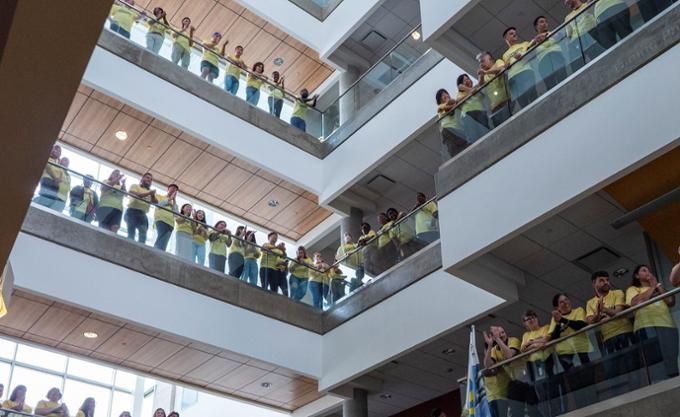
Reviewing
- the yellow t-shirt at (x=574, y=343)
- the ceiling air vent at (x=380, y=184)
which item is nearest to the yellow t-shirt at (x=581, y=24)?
the yellow t-shirt at (x=574, y=343)

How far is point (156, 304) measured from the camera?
48.3ft

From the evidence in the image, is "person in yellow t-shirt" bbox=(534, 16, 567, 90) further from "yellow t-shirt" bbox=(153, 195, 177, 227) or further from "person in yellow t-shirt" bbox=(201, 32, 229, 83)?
"person in yellow t-shirt" bbox=(201, 32, 229, 83)

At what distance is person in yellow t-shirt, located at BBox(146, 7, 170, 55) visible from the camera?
56.4 feet

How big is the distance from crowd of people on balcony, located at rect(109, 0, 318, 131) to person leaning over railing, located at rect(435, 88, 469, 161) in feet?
21.4

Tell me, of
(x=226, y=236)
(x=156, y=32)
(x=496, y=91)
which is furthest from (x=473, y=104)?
(x=156, y=32)

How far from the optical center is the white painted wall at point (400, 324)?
13.7 meters

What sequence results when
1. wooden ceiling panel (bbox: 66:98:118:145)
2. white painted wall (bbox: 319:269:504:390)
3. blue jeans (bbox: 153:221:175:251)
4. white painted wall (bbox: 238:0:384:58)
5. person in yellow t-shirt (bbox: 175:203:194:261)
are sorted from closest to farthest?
Answer: white painted wall (bbox: 319:269:504:390), blue jeans (bbox: 153:221:175:251), person in yellow t-shirt (bbox: 175:203:194:261), wooden ceiling panel (bbox: 66:98:118:145), white painted wall (bbox: 238:0:384:58)

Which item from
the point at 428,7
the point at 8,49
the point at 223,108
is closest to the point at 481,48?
the point at 428,7

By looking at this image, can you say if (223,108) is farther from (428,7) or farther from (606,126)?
(606,126)

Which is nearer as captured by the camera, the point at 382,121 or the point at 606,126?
Result: the point at 606,126

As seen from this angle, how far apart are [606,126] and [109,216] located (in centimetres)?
896

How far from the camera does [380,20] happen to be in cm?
2023

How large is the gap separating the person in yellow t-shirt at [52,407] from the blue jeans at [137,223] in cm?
311

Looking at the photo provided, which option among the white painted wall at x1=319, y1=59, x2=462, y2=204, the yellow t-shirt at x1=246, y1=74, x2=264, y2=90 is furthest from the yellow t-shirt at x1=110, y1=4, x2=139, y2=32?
the white painted wall at x1=319, y1=59, x2=462, y2=204
